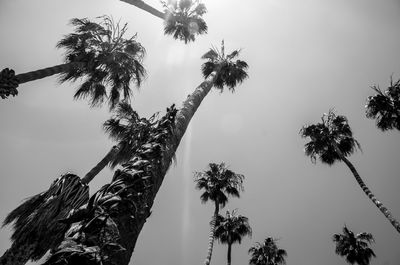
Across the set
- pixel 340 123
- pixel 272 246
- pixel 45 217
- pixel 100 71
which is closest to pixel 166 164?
pixel 45 217

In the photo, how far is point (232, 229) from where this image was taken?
96.2 feet

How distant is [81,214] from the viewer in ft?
6.26

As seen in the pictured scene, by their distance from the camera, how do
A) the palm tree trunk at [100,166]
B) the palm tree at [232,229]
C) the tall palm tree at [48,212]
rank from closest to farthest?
the tall palm tree at [48,212] < the palm tree trunk at [100,166] < the palm tree at [232,229]

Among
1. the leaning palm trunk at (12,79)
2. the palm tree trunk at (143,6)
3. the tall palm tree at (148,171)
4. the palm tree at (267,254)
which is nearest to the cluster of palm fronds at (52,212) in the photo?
the tall palm tree at (148,171)

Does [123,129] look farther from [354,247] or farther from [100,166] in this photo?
[354,247]

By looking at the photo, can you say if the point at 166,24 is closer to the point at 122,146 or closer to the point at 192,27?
the point at 192,27

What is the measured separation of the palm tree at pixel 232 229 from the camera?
29.2m

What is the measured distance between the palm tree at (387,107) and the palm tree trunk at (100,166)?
64.4ft

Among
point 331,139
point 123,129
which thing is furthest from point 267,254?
point 123,129

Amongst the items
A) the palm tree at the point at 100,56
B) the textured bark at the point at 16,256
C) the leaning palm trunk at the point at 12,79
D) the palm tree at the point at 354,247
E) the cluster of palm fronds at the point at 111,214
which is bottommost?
the cluster of palm fronds at the point at 111,214

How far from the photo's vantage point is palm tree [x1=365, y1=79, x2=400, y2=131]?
2136 centimetres

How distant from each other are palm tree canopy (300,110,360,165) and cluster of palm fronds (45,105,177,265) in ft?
77.4

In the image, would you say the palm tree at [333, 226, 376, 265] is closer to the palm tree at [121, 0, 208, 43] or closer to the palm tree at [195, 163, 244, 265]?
the palm tree at [195, 163, 244, 265]

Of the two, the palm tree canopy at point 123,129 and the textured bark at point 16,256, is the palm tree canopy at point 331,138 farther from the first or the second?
the textured bark at point 16,256
